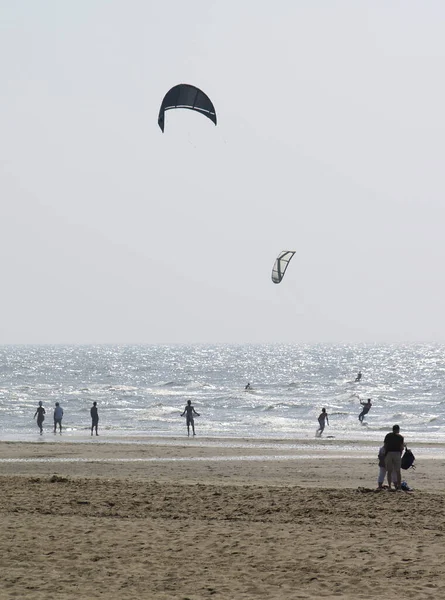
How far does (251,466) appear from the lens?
18.0 metres

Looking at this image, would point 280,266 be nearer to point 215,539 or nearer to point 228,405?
point 215,539

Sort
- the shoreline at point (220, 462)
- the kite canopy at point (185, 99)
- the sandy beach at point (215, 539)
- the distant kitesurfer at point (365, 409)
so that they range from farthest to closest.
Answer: the distant kitesurfer at point (365, 409) < the kite canopy at point (185, 99) < the shoreline at point (220, 462) < the sandy beach at point (215, 539)

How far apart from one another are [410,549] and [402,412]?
3733 cm

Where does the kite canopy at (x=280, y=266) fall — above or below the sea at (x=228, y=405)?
above

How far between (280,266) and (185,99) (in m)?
9.56

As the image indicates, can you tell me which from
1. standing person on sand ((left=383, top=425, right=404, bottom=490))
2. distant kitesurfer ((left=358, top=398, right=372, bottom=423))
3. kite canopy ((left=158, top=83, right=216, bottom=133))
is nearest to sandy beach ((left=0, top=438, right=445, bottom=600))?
standing person on sand ((left=383, top=425, right=404, bottom=490))

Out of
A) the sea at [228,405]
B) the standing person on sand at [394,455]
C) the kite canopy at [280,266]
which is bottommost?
the sea at [228,405]

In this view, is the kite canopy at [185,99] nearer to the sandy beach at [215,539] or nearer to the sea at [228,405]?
the sandy beach at [215,539]

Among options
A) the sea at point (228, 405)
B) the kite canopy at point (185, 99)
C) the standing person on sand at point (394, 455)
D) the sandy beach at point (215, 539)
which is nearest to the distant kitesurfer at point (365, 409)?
the sea at point (228, 405)

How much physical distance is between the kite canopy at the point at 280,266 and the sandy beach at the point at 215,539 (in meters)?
10.6

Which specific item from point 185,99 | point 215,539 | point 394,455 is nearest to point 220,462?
point 394,455

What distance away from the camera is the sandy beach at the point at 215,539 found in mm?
7496

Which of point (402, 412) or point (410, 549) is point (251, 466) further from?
point (402, 412)

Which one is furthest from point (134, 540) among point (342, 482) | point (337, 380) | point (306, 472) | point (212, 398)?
point (337, 380)
